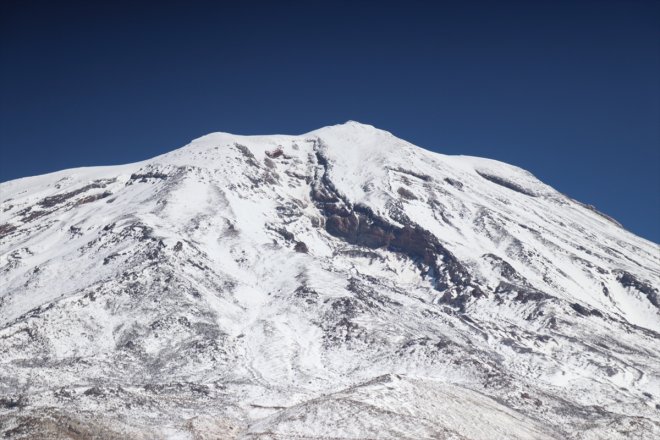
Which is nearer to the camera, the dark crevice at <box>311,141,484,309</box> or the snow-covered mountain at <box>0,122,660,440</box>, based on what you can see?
the snow-covered mountain at <box>0,122,660,440</box>

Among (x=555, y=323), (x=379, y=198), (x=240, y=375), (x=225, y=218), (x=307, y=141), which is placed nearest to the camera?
(x=240, y=375)

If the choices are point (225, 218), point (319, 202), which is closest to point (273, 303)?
point (225, 218)

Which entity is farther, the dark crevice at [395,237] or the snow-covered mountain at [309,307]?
the dark crevice at [395,237]

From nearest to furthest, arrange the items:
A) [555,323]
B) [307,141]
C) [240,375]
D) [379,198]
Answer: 1. [240,375]
2. [555,323]
3. [379,198]
4. [307,141]

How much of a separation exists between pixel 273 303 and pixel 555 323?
41308 mm

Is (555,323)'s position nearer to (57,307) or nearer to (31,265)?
(57,307)

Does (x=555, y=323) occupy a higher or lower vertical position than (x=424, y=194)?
lower

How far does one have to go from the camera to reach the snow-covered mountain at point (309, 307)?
5906cm

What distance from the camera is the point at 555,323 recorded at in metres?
107

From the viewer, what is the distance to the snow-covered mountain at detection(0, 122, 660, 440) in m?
59.1

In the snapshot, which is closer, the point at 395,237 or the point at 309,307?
the point at 309,307

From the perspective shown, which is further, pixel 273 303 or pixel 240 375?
pixel 273 303

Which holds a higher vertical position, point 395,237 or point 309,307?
point 395,237

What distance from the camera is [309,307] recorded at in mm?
97188
